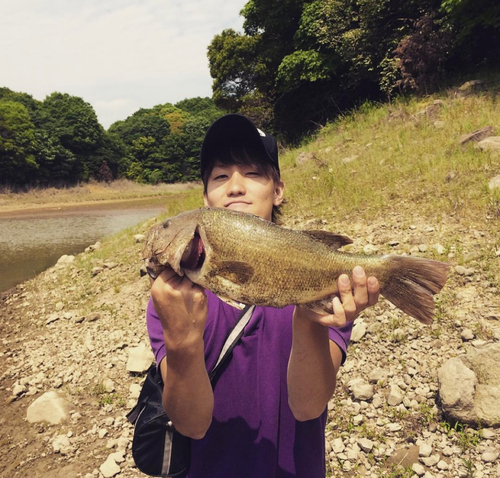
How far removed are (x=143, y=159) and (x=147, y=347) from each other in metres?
62.0

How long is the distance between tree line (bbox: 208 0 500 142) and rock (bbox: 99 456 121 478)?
56.2 ft

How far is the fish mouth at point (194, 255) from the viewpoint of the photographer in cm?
180

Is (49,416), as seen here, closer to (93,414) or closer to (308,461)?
(93,414)

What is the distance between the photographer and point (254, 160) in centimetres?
238

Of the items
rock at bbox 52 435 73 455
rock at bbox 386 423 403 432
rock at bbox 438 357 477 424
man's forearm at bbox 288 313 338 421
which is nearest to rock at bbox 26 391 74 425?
rock at bbox 52 435 73 455

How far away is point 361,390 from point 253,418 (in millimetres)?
2461

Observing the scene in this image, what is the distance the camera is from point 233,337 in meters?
2.05

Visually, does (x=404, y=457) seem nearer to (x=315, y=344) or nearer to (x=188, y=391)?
(x=315, y=344)

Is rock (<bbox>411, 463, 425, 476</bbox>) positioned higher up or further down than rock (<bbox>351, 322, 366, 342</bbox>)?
further down

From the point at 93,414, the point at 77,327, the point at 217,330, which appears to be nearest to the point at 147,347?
the point at 93,414

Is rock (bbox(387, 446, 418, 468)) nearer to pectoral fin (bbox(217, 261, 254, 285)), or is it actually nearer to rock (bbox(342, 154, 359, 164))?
pectoral fin (bbox(217, 261, 254, 285))

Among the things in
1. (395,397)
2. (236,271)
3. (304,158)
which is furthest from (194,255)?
(304,158)

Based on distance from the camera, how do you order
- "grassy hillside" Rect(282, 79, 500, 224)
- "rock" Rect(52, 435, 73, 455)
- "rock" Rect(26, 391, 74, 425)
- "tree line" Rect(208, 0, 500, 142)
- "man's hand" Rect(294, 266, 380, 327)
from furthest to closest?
"tree line" Rect(208, 0, 500, 142)
"grassy hillside" Rect(282, 79, 500, 224)
"rock" Rect(26, 391, 74, 425)
"rock" Rect(52, 435, 73, 455)
"man's hand" Rect(294, 266, 380, 327)

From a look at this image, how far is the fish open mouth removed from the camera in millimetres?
1799
